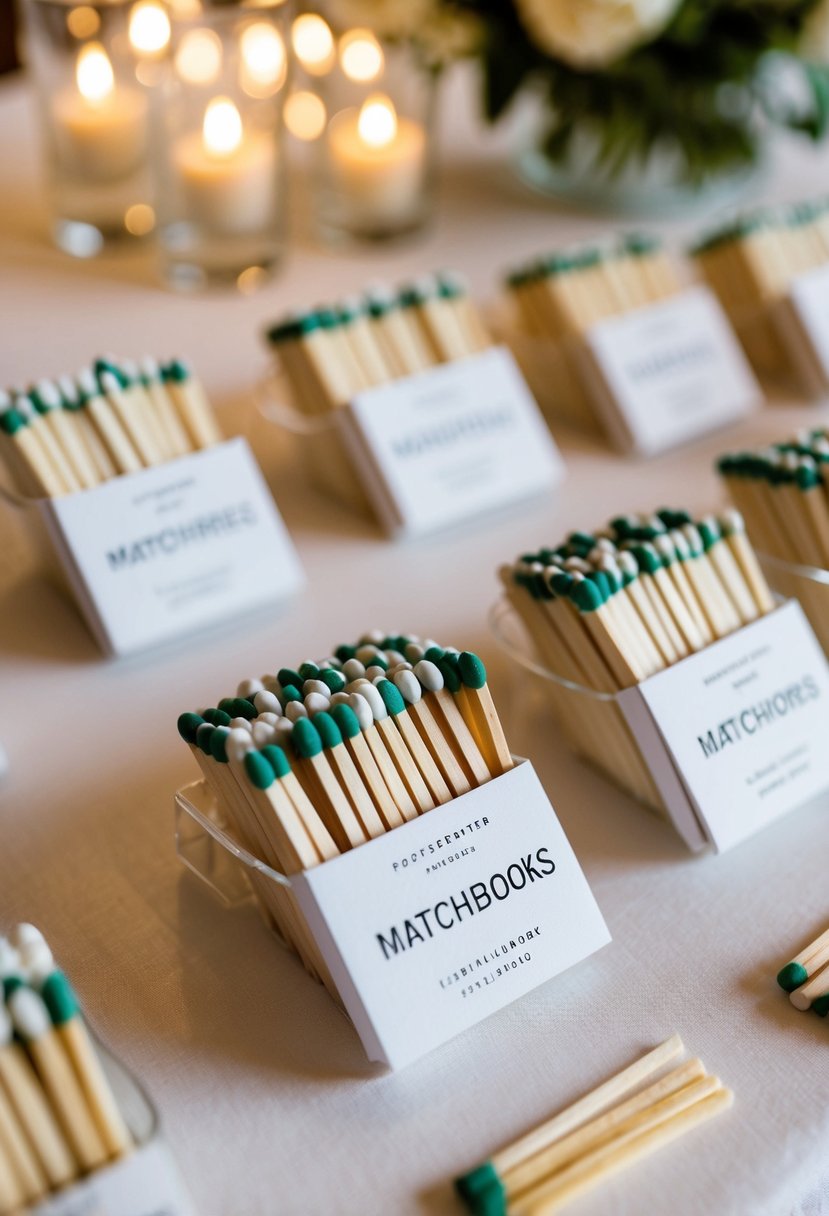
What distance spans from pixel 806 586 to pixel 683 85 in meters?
0.90

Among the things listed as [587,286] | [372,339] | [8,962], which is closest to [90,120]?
[372,339]

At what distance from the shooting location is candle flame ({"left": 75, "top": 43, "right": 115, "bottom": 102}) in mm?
1643

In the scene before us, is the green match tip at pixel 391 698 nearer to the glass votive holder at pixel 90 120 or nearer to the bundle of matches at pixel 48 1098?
the bundle of matches at pixel 48 1098

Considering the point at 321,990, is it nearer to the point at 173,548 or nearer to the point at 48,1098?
the point at 48,1098

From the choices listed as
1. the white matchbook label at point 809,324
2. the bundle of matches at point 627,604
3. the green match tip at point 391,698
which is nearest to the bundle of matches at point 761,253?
the white matchbook label at point 809,324

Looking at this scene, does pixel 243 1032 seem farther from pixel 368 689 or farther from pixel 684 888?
pixel 684 888

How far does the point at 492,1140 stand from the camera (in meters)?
0.84

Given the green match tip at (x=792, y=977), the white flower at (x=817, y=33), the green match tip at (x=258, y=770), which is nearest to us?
the green match tip at (x=258, y=770)

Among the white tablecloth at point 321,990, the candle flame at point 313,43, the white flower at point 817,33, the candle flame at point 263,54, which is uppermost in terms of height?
the candle flame at point 313,43

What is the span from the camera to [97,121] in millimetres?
1682

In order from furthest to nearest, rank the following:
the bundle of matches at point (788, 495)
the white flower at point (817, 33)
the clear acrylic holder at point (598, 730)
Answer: the white flower at point (817, 33) → the bundle of matches at point (788, 495) → the clear acrylic holder at point (598, 730)

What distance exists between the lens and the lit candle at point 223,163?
159 centimetres

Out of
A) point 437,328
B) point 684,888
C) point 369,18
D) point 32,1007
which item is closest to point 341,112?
point 369,18

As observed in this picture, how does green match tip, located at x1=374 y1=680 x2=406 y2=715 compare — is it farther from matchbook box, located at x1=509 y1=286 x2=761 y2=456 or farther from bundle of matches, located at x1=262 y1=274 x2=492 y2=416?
matchbook box, located at x1=509 y1=286 x2=761 y2=456
